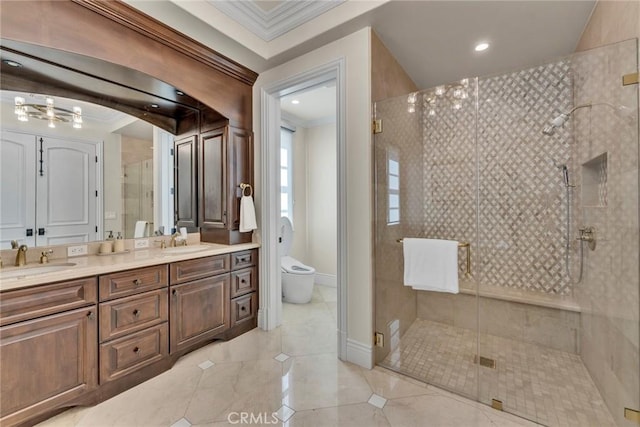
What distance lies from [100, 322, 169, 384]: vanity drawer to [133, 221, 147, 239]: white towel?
897 mm

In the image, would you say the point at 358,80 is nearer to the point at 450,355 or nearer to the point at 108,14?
the point at 108,14

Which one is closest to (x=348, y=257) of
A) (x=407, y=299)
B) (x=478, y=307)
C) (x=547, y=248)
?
(x=407, y=299)

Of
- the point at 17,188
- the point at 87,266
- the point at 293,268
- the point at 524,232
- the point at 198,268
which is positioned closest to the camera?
the point at 87,266

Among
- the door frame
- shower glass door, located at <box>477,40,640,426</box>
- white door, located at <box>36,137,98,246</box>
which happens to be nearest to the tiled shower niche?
shower glass door, located at <box>477,40,640,426</box>

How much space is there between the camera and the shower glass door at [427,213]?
1.94 m

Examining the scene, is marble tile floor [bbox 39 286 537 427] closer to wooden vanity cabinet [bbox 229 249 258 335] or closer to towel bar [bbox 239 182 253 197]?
→ wooden vanity cabinet [bbox 229 249 258 335]

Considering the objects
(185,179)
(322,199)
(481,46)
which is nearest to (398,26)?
(481,46)

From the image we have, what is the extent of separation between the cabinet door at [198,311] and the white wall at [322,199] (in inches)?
78.3

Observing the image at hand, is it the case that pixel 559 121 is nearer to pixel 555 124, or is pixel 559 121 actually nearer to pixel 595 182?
pixel 555 124

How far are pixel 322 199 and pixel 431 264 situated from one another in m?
2.45

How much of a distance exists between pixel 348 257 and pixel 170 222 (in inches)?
70.5

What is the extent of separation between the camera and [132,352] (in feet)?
5.64

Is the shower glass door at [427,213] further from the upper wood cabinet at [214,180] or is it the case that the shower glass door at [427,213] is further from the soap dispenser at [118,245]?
the soap dispenser at [118,245]

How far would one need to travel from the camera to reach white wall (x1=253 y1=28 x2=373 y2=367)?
1.95m
